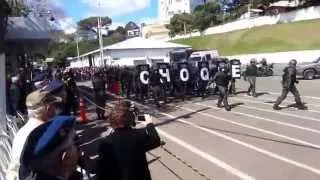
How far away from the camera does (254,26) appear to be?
92500mm

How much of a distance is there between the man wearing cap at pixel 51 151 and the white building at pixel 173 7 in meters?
171

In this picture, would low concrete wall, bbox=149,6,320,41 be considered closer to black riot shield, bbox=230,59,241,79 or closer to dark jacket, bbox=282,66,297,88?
black riot shield, bbox=230,59,241,79

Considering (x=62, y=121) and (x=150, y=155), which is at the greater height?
(x=62, y=121)

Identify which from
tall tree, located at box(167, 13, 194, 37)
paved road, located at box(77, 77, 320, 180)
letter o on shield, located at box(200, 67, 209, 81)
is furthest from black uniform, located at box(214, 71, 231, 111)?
tall tree, located at box(167, 13, 194, 37)

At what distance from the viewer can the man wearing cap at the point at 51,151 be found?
11.9 feet

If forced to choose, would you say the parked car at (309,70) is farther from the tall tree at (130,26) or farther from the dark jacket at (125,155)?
the tall tree at (130,26)

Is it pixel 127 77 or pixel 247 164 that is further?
pixel 127 77

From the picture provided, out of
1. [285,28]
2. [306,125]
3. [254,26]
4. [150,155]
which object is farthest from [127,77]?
[254,26]

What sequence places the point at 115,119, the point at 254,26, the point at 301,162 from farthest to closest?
the point at 254,26 < the point at 301,162 < the point at 115,119

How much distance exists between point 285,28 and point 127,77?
5626cm

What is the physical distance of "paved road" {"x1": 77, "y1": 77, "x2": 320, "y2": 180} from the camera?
34.0 feet

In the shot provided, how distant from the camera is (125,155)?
500 cm

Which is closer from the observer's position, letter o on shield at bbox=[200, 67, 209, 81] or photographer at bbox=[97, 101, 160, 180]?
photographer at bbox=[97, 101, 160, 180]

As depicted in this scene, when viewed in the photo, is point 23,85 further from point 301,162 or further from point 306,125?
point 301,162
